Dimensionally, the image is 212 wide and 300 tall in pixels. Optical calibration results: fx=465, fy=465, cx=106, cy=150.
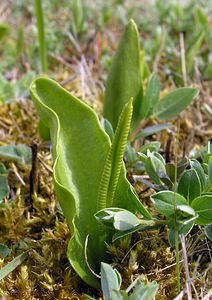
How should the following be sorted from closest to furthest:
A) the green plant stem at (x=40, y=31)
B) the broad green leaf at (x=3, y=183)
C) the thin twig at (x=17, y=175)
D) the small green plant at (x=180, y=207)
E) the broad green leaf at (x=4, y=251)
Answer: the small green plant at (x=180, y=207)
the broad green leaf at (x=4, y=251)
the broad green leaf at (x=3, y=183)
the thin twig at (x=17, y=175)
the green plant stem at (x=40, y=31)

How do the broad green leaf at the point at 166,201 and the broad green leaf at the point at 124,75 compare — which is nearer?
the broad green leaf at the point at 166,201

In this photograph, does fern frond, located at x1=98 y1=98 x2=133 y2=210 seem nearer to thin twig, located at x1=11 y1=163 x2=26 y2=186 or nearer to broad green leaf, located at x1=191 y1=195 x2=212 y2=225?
broad green leaf, located at x1=191 y1=195 x2=212 y2=225

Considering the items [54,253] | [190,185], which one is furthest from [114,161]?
[54,253]

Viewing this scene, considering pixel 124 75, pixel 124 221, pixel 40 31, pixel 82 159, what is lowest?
pixel 124 221

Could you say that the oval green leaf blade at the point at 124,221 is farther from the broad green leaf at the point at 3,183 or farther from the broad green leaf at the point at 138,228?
the broad green leaf at the point at 3,183

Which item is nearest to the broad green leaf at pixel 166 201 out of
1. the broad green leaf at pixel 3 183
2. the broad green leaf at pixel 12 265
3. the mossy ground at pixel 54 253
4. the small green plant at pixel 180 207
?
the small green plant at pixel 180 207

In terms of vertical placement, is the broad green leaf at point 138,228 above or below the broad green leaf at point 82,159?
below

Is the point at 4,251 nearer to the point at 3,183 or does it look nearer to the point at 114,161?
the point at 3,183
